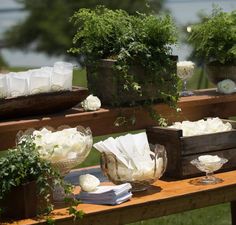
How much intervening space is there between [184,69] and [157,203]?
952 millimetres

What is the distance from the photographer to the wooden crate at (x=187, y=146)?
125 inches

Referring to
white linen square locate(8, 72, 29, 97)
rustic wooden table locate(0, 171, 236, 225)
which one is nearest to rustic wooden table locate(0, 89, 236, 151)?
white linen square locate(8, 72, 29, 97)

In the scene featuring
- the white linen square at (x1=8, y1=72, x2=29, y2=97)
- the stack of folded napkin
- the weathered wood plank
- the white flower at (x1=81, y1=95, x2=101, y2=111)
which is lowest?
the stack of folded napkin

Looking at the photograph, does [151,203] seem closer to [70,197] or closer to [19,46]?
[70,197]

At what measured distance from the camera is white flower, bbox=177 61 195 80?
3.65 meters

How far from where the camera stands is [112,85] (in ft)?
10.6

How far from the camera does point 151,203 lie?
2.88 meters

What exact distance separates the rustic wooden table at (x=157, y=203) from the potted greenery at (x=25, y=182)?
0.05 metres

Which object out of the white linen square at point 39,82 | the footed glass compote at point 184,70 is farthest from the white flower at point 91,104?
the footed glass compote at point 184,70

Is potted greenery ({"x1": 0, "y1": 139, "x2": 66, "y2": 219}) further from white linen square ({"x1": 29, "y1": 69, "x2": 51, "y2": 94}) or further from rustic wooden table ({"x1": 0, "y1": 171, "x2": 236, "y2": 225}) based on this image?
white linen square ({"x1": 29, "y1": 69, "x2": 51, "y2": 94})

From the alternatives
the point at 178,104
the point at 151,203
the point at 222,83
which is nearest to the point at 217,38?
the point at 222,83

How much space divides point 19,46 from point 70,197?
9233 millimetres

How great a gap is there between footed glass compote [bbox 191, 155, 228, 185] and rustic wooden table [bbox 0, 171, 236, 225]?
0.04m

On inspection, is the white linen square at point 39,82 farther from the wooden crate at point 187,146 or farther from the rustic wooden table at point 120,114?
the wooden crate at point 187,146
